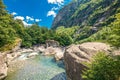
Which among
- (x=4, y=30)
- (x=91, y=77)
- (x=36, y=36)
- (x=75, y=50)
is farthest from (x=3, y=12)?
(x=36, y=36)

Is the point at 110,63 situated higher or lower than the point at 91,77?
higher

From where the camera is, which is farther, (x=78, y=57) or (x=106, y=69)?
(x=78, y=57)

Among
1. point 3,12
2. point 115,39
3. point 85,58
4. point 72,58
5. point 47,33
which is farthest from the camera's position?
point 47,33

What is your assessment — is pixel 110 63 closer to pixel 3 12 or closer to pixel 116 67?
pixel 116 67

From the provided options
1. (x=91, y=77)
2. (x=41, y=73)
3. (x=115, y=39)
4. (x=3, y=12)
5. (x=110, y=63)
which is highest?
(x=3, y=12)

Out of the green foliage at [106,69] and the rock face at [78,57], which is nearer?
the green foliage at [106,69]

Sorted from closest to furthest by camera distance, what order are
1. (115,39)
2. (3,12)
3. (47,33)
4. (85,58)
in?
(115,39)
(85,58)
(3,12)
(47,33)

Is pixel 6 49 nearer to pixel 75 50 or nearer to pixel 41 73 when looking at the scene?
pixel 41 73

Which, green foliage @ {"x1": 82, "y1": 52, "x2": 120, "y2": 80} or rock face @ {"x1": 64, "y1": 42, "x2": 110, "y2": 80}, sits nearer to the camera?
green foliage @ {"x1": 82, "y1": 52, "x2": 120, "y2": 80}

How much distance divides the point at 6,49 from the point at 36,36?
208ft

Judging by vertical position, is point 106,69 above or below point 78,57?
below

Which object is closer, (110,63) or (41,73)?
(110,63)

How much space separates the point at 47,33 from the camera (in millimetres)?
127438

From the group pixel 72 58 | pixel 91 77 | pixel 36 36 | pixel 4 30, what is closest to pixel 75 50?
pixel 72 58
